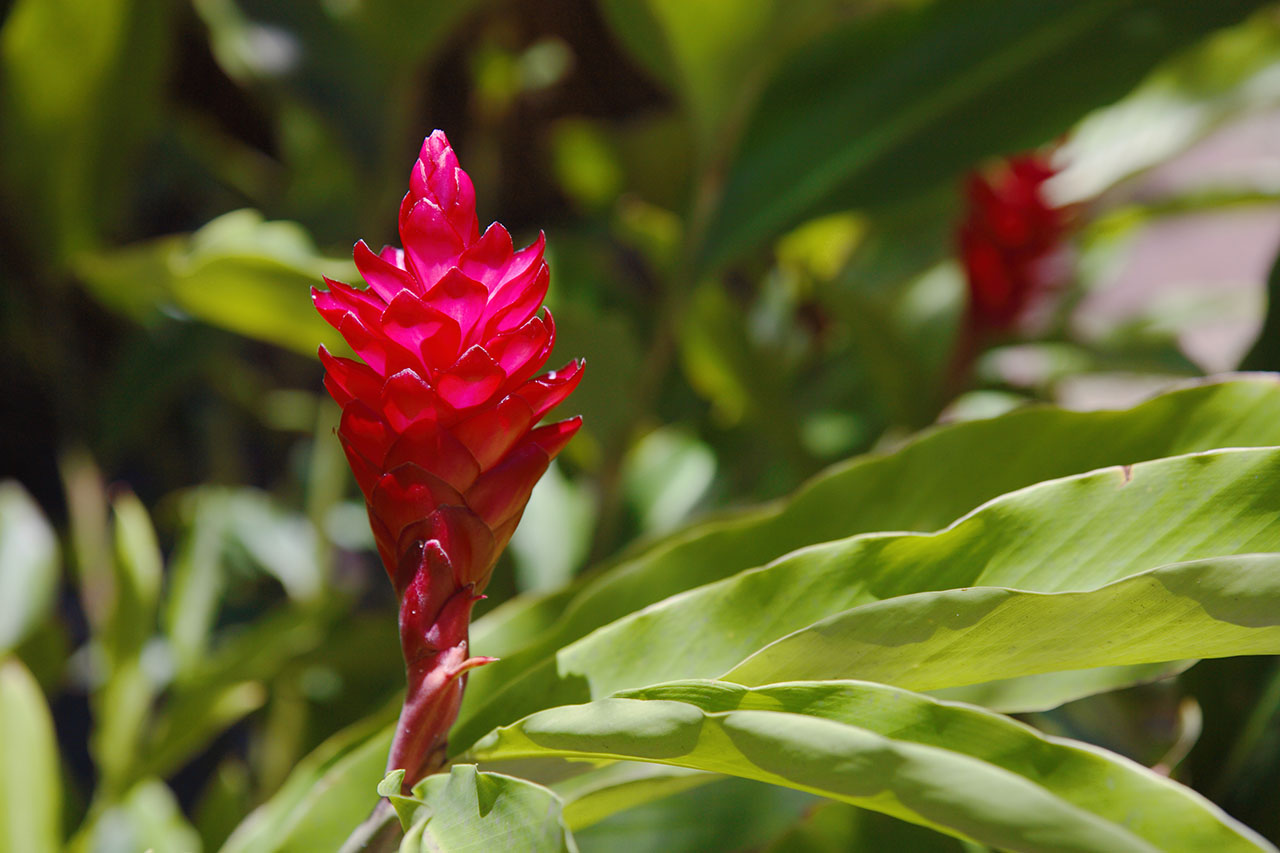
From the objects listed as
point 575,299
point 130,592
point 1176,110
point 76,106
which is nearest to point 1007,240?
point 1176,110

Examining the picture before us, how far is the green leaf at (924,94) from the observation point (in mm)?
690

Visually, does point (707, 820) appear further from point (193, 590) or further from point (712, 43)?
point (193, 590)

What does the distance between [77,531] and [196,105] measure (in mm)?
873

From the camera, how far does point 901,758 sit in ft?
0.76

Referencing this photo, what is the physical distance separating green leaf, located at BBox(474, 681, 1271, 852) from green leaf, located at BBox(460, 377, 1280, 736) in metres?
0.13

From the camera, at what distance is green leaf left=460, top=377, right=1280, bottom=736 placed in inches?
16.4

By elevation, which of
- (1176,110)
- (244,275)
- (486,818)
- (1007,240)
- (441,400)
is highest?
(1176,110)

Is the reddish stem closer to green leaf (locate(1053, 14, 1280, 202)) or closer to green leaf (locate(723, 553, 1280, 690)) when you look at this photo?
green leaf (locate(723, 553, 1280, 690))

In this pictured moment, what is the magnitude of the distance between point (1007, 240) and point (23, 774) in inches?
32.7

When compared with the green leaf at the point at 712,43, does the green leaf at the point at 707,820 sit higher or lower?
lower

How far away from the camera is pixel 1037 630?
0.30 m

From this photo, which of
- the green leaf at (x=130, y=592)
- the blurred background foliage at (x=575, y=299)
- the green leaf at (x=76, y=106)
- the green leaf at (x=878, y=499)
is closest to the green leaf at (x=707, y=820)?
the blurred background foliage at (x=575, y=299)

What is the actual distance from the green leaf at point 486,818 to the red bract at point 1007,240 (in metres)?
0.64

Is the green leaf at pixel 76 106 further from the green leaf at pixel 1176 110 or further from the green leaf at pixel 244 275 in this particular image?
the green leaf at pixel 1176 110
